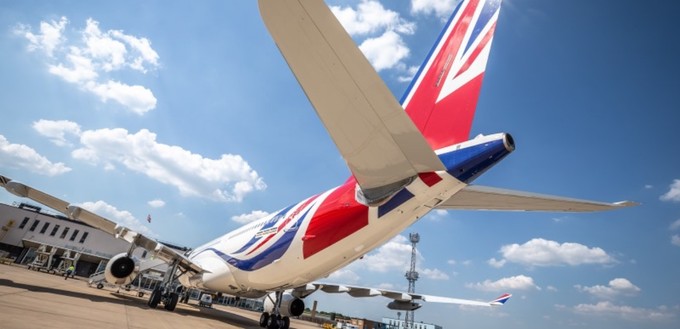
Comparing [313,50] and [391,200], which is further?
[391,200]

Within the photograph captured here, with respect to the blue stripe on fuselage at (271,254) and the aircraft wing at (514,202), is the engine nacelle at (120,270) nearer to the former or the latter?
the blue stripe on fuselage at (271,254)

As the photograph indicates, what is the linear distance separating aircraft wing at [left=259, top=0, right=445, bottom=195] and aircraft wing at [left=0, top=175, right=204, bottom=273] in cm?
1037

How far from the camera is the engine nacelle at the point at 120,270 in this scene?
11.4 meters

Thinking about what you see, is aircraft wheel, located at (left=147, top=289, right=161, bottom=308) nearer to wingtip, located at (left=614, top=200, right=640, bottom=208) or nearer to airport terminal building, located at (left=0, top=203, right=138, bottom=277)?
wingtip, located at (left=614, top=200, right=640, bottom=208)

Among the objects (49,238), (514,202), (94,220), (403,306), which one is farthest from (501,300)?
(49,238)

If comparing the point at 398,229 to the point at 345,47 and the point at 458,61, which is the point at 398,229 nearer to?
the point at 458,61

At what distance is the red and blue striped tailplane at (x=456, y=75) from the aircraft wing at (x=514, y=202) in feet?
3.30

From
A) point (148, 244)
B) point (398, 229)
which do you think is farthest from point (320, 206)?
point (148, 244)

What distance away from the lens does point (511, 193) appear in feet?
15.8

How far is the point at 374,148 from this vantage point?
3.86 m

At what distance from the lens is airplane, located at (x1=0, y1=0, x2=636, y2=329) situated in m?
2.84

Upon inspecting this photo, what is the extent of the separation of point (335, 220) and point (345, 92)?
3831 mm

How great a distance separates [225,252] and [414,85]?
28.6 feet

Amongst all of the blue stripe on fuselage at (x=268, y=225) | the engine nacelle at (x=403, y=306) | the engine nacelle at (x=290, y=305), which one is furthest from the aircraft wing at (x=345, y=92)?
the engine nacelle at (x=403, y=306)
